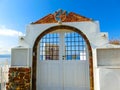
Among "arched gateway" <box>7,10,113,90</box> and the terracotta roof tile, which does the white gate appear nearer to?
"arched gateway" <box>7,10,113,90</box>

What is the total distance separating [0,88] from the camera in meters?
10.6

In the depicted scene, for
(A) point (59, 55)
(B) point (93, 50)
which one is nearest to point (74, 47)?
(A) point (59, 55)

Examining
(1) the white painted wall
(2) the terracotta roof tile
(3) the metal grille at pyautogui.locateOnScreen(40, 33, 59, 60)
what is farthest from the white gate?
(2) the terracotta roof tile

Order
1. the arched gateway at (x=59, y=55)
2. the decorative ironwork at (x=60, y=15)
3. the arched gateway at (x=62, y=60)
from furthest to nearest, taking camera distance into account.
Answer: the decorative ironwork at (x=60, y=15) < the arched gateway at (x=62, y=60) < the arched gateway at (x=59, y=55)

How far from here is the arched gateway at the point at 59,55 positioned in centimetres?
888

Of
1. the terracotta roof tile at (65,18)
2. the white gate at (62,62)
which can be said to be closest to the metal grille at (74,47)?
the white gate at (62,62)

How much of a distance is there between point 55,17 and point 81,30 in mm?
1592

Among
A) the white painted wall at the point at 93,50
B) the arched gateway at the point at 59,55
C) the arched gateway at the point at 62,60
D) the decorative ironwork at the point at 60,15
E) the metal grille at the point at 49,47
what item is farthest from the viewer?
the metal grille at the point at 49,47

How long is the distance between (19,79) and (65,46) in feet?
9.97

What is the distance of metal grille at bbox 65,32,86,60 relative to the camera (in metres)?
9.52

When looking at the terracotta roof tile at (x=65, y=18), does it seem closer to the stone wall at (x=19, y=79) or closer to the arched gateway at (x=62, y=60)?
the arched gateway at (x=62, y=60)

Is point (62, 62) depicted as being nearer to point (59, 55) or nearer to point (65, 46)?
point (59, 55)

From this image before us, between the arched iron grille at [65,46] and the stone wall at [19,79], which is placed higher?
the arched iron grille at [65,46]

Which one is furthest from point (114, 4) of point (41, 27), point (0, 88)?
point (0, 88)
